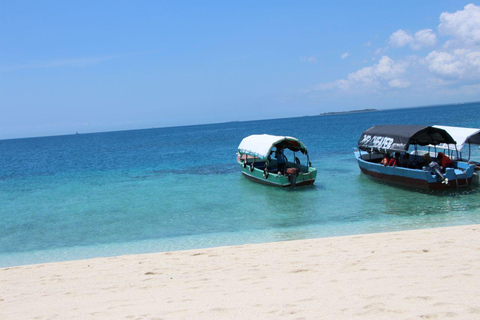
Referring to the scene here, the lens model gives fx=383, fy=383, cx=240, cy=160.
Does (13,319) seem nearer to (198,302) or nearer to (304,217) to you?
(198,302)

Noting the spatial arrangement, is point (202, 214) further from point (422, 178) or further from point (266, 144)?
point (422, 178)

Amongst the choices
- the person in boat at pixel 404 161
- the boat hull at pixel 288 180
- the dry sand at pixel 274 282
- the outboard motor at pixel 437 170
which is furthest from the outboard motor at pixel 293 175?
the dry sand at pixel 274 282

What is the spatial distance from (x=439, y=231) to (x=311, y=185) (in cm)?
→ 1030

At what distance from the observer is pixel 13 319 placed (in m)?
5.62

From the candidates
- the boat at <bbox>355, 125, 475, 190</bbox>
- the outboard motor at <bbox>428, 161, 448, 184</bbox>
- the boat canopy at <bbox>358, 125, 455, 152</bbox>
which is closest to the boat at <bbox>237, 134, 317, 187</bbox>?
the boat at <bbox>355, 125, 475, 190</bbox>

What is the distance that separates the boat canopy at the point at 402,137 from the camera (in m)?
17.7

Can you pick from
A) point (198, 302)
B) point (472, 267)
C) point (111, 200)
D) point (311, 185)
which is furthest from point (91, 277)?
point (311, 185)

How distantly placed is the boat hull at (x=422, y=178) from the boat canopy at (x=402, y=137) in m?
1.05

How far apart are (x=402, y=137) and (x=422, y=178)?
93.2 inches

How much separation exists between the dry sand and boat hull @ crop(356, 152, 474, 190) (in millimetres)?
6970

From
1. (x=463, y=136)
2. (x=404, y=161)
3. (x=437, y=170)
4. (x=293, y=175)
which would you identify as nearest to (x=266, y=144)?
(x=293, y=175)

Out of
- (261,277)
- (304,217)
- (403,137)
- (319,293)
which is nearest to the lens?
(319,293)

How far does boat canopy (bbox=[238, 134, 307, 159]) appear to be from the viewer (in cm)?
2022

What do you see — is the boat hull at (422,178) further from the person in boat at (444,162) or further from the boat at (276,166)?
the boat at (276,166)
